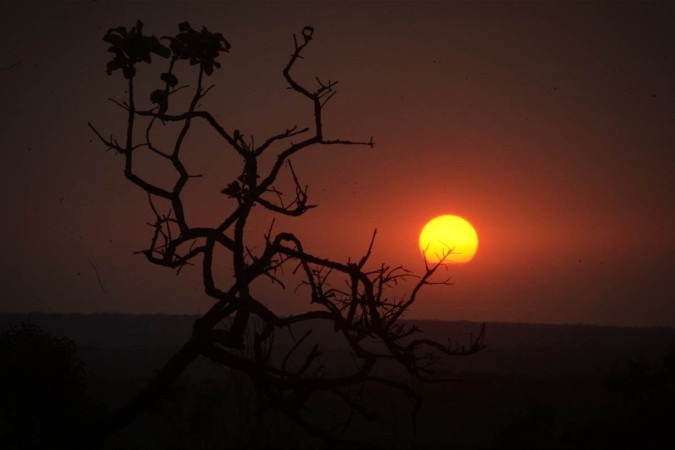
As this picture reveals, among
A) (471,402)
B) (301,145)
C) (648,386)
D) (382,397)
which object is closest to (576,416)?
(471,402)

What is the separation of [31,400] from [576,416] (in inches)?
3810

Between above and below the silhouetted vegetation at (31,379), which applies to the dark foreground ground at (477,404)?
above

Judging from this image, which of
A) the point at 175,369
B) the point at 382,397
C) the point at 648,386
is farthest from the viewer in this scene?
the point at 382,397

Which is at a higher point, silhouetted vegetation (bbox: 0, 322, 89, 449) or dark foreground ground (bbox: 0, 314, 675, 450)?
dark foreground ground (bbox: 0, 314, 675, 450)

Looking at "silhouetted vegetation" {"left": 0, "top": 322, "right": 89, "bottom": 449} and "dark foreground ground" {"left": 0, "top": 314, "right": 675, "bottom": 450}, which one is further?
"dark foreground ground" {"left": 0, "top": 314, "right": 675, "bottom": 450}

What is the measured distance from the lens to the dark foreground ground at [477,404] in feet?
175

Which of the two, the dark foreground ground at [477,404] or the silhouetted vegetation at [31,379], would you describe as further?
the dark foreground ground at [477,404]

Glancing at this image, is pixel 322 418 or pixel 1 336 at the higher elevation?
pixel 322 418

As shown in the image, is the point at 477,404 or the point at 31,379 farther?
the point at 477,404

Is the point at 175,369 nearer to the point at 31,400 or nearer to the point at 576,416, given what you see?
the point at 31,400

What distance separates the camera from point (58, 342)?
24891 millimetres

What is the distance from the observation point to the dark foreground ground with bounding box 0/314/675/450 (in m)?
53.4

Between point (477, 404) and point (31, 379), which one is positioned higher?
point (477, 404)

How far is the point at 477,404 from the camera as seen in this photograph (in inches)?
4641
